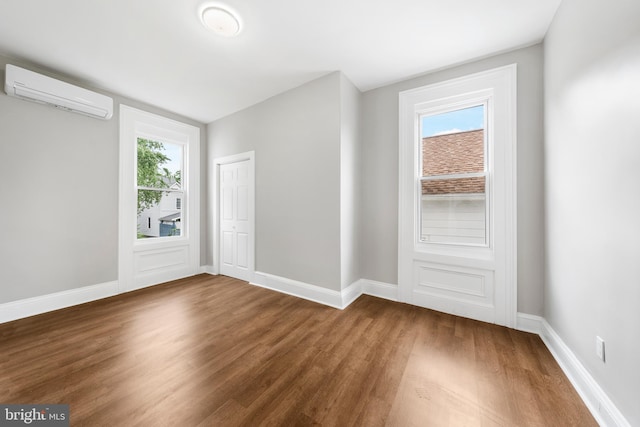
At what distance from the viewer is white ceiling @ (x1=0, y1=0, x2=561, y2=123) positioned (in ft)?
6.00

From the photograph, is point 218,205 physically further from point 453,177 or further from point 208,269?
point 453,177

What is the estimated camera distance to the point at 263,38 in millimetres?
2170

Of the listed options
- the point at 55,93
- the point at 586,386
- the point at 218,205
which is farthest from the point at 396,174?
the point at 55,93

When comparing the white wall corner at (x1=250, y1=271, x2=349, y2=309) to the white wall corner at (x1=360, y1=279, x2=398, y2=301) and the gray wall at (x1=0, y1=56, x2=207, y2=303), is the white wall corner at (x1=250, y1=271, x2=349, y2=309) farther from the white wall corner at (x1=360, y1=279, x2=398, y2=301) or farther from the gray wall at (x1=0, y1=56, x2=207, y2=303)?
the gray wall at (x1=0, y1=56, x2=207, y2=303)

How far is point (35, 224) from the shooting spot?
2.59 metres

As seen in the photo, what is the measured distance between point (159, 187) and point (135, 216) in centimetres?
62

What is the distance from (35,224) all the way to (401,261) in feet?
14.6

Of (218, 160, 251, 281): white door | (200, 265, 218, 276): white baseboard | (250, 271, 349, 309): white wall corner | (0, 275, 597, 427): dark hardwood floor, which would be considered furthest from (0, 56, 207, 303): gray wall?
(250, 271, 349, 309): white wall corner

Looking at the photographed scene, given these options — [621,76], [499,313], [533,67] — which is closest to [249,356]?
[499,313]

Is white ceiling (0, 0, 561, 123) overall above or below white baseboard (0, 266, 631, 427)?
above

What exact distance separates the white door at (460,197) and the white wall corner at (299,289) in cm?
90

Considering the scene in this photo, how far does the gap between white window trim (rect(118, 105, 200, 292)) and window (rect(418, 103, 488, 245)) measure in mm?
3927

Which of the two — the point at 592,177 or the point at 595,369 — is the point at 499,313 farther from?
the point at 592,177

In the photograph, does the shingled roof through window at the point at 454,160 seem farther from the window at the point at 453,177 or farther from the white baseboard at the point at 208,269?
the white baseboard at the point at 208,269
